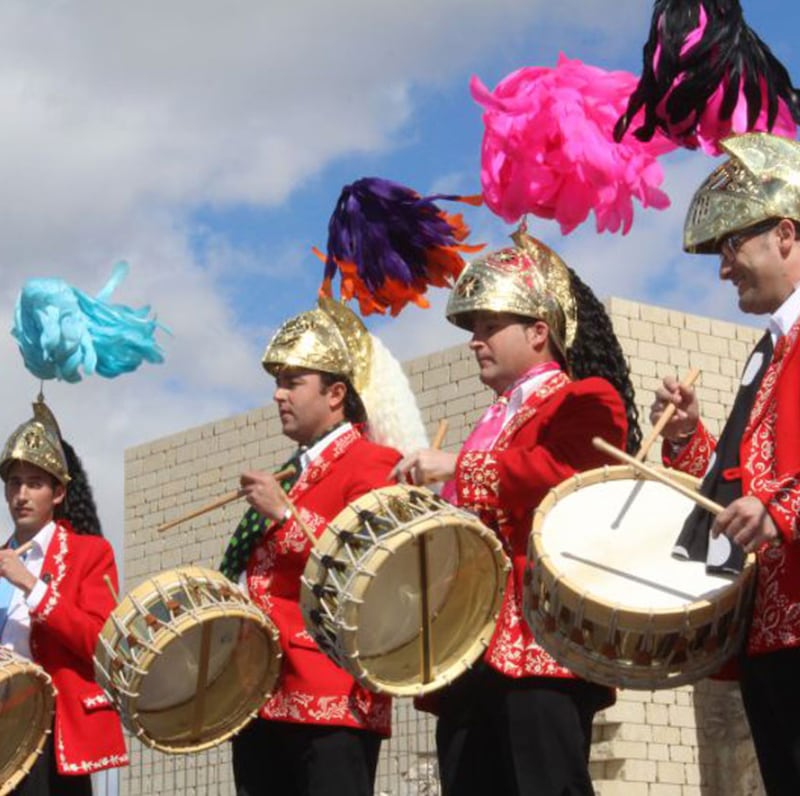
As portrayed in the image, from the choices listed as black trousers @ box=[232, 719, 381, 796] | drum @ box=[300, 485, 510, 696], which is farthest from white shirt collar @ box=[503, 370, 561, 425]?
black trousers @ box=[232, 719, 381, 796]

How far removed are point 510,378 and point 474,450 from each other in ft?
0.99

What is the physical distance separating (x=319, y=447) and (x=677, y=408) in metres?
1.47

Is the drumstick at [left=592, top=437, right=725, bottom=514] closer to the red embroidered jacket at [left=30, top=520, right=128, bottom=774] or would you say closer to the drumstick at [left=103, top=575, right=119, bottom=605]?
the drumstick at [left=103, top=575, right=119, bottom=605]

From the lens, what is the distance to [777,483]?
405cm

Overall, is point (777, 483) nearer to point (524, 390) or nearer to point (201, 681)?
point (524, 390)

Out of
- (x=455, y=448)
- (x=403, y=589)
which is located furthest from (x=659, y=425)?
(x=455, y=448)

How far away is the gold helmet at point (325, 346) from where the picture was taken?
5.96 m

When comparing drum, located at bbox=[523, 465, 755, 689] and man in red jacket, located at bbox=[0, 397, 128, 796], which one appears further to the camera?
man in red jacket, located at bbox=[0, 397, 128, 796]

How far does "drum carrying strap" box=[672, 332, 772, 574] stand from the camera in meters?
4.16

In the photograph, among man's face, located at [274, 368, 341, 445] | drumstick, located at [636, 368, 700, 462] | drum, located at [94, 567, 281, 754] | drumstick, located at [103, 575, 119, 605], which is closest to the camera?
drumstick, located at [636, 368, 700, 462]

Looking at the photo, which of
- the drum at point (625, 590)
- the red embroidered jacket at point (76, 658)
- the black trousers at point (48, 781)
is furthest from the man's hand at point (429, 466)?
the black trousers at point (48, 781)

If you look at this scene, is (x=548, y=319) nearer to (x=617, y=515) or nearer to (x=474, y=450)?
(x=474, y=450)

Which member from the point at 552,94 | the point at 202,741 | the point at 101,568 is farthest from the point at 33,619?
the point at 552,94

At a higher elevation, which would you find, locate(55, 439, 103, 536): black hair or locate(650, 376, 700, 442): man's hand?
locate(55, 439, 103, 536): black hair
